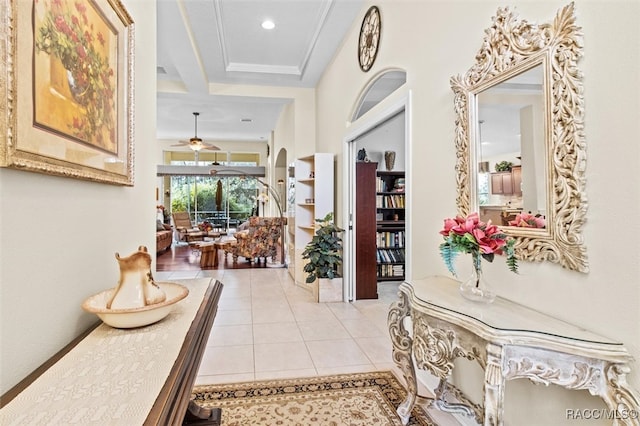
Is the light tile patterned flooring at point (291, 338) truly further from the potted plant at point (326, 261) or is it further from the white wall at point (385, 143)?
the white wall at point (385, 143)

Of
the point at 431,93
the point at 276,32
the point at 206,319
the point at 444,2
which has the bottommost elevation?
the point at 206,319

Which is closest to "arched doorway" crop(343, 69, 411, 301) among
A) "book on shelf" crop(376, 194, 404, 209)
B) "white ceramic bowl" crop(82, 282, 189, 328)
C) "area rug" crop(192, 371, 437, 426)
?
"book on shelf" crop(376, 194, 404, 209)

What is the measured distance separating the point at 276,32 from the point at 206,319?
3928 millimetres

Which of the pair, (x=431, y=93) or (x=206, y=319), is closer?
(x=206, y=319)

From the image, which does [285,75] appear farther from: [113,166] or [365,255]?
[113,166]

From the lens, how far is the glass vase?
1.53 m

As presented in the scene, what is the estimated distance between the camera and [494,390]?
1.16 m

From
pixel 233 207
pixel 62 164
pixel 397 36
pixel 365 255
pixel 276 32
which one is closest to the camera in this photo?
pixel 62 164

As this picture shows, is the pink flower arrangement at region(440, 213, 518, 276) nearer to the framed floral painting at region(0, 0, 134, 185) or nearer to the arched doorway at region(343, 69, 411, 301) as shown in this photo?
the framed floral painting at region(0, 0, 134, 185)

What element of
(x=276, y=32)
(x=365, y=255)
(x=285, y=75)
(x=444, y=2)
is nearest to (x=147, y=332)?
(x=444, y=2)

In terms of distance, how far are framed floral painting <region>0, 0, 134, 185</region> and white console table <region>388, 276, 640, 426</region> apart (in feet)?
5.02

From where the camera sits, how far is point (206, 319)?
1.22 metres

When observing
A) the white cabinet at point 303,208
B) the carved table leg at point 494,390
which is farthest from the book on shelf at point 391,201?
the carved table leg at point 494,390

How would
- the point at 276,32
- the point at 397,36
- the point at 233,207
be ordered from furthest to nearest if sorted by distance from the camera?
1. the point at 233,207
2. the point at 276,32
3. the point at 397,36
